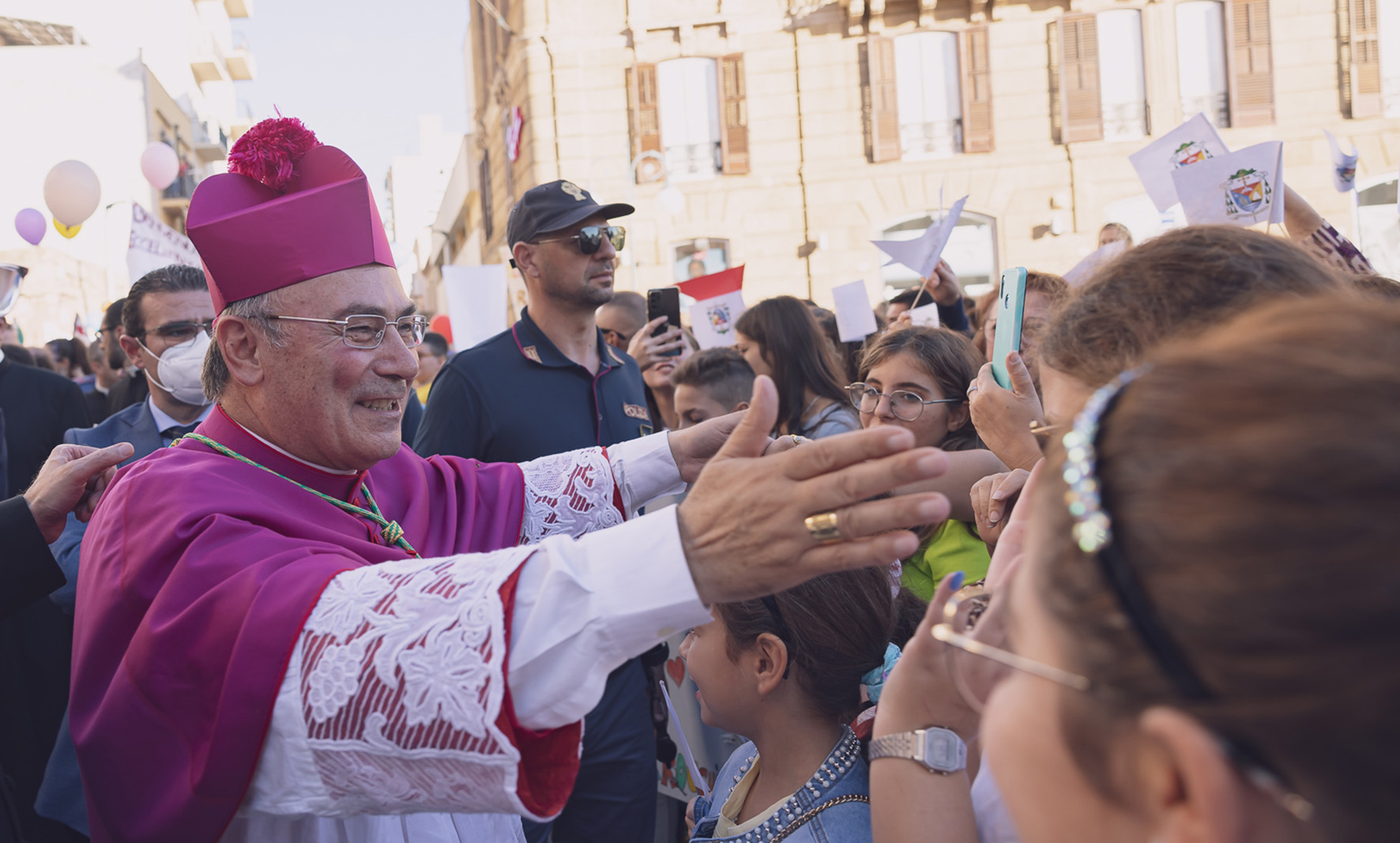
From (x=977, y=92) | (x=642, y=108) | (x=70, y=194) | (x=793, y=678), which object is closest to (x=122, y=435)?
(x=793, y=678)

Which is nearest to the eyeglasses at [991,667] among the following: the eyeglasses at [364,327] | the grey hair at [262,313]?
the eyeglasses at [364,327]

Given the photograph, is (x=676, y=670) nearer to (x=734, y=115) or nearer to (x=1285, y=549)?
(x=1285, y=549)

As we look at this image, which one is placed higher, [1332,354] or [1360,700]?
[1332,354]

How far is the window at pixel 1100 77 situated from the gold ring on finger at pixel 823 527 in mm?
18120

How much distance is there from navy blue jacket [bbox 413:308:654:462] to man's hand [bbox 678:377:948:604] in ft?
7.70

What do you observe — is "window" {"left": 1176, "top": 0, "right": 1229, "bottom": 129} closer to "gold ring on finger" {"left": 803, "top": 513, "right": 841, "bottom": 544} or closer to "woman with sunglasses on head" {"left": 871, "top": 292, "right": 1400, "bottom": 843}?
"gold ring on finger" {"left": 803, "top": 513, "right": 841, "bottom": 544}

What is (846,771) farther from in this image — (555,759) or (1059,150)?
(1059,150)

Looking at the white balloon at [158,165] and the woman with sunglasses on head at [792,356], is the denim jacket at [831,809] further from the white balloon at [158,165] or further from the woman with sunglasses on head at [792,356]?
the white balloon at [158,165]

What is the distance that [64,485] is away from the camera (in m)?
2.32

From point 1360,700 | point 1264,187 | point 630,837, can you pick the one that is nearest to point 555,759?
point 1360,700

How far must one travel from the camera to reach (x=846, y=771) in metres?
2.17

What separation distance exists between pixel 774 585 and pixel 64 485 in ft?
5.77

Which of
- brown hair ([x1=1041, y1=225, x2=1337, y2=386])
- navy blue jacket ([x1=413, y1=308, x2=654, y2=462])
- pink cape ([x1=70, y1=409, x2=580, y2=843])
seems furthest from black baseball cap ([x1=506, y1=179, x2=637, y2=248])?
brown hair ([x1=1041, y1=225, x2=1337, y2=386])

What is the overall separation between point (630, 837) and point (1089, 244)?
16.2 meters
